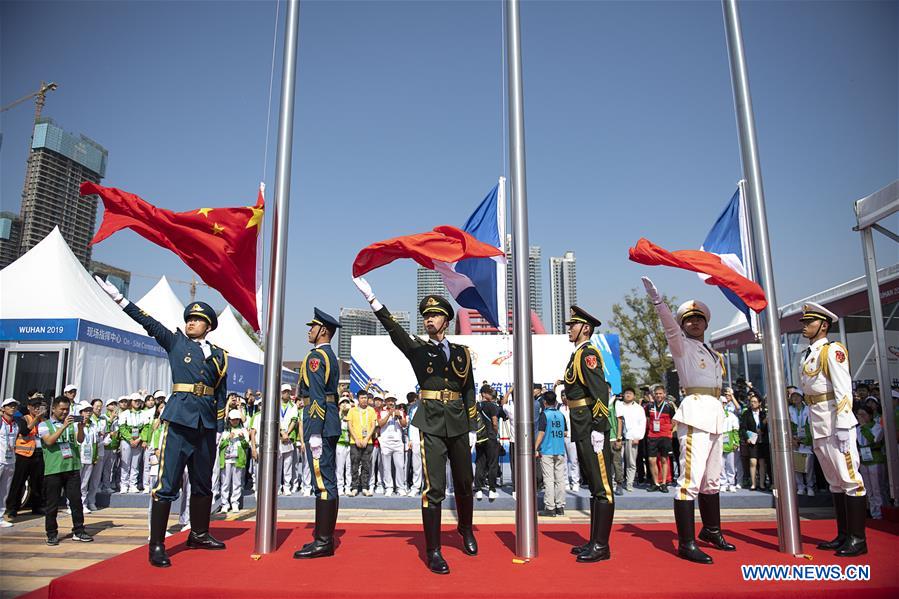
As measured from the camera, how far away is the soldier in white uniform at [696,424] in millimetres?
4797

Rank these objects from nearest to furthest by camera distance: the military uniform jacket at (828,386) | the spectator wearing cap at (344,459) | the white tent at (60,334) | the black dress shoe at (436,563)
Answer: the black dress shoe at (436,563)
the military uniform jacket at (828,386)
the spectator wearing cap at (344,459)
the white tent at (60,334)

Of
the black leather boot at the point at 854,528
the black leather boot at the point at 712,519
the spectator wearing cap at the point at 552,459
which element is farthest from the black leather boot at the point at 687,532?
the spectator wearing cap at the point at 552,459

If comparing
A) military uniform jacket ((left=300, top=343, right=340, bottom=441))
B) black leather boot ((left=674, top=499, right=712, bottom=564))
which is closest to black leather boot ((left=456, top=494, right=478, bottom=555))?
military uniform jacket ((left=300, top=343, right=340, bottom=441))

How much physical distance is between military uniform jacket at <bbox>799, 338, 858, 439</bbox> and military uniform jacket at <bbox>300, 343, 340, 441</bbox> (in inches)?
175

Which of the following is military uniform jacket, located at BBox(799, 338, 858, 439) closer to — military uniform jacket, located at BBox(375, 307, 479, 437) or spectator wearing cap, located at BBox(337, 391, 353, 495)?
military uniform jacket, located at BBox(375, 307, 479, 437)

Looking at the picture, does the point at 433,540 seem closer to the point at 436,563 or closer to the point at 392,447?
the point at 436,563

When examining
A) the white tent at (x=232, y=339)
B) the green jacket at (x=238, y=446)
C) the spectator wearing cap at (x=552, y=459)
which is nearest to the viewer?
the spectator wearing cap at (x=552, y=459)

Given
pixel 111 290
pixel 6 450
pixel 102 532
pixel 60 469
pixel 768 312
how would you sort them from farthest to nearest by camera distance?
pixel 6 450 < pixel 102 532 < pixel 60 469 < pixel 768 312 < pixel 111 290

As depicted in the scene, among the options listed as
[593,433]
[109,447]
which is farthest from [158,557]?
[109,447]

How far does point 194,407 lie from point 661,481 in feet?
31.8

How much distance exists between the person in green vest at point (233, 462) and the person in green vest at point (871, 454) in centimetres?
1052

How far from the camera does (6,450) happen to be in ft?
30.4

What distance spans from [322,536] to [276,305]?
2.09 metres

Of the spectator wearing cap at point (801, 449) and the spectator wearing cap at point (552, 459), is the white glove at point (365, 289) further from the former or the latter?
the spectator wearing cap at point (801, 449)
